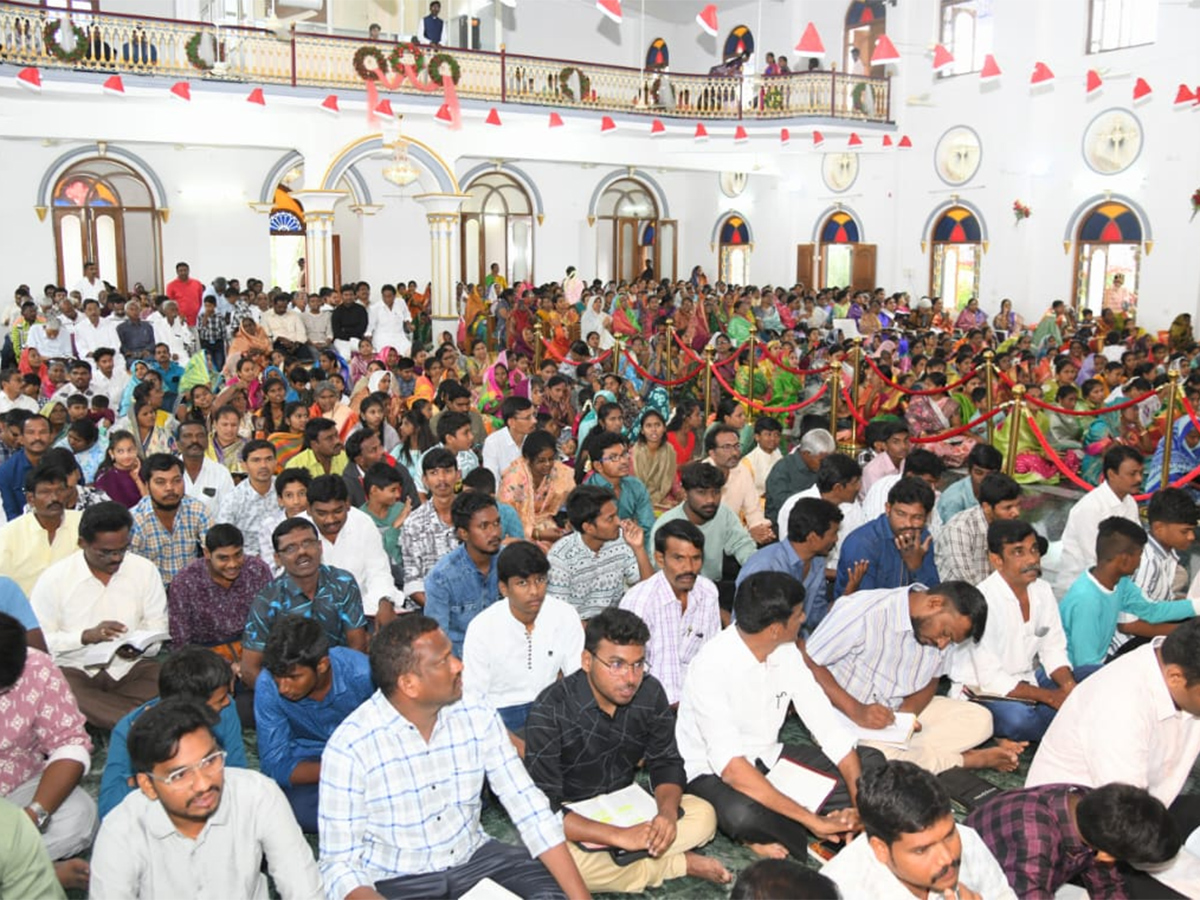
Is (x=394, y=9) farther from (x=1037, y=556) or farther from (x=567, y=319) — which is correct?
(x=1037, y=556)

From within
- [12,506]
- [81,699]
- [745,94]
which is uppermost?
[745,94]

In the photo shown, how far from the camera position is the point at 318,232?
615 inches

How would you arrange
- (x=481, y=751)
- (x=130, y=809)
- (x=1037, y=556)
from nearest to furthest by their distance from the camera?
(x=130, y=809) → (x=481, y=751) → (x=1037, y=556)

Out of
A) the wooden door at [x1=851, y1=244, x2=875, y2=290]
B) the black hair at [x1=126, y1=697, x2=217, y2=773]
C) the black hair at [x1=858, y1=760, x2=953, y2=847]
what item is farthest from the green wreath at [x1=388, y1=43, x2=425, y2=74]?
the black hair at [x1=858, y1=760, x2=953, y2=847]

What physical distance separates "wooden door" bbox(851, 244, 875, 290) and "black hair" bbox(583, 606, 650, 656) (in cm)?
1651

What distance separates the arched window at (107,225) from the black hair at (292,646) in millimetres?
14698

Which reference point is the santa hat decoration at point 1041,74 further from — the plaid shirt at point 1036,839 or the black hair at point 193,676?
the black hair at point 193,676

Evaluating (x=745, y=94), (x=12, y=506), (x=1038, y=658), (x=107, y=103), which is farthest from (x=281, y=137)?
(x=1038, y=658)

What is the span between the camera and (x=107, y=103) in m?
14.0

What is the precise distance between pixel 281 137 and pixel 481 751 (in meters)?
13.8

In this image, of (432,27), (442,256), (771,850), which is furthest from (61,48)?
(771,850)

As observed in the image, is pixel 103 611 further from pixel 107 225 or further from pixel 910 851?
pixel 107 225

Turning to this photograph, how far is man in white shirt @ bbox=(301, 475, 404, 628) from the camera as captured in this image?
4.65 meters

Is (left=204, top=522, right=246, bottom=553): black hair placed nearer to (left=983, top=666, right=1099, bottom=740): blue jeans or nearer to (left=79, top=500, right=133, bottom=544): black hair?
(left=79, top=500, right=133, bottom=544): black hair
